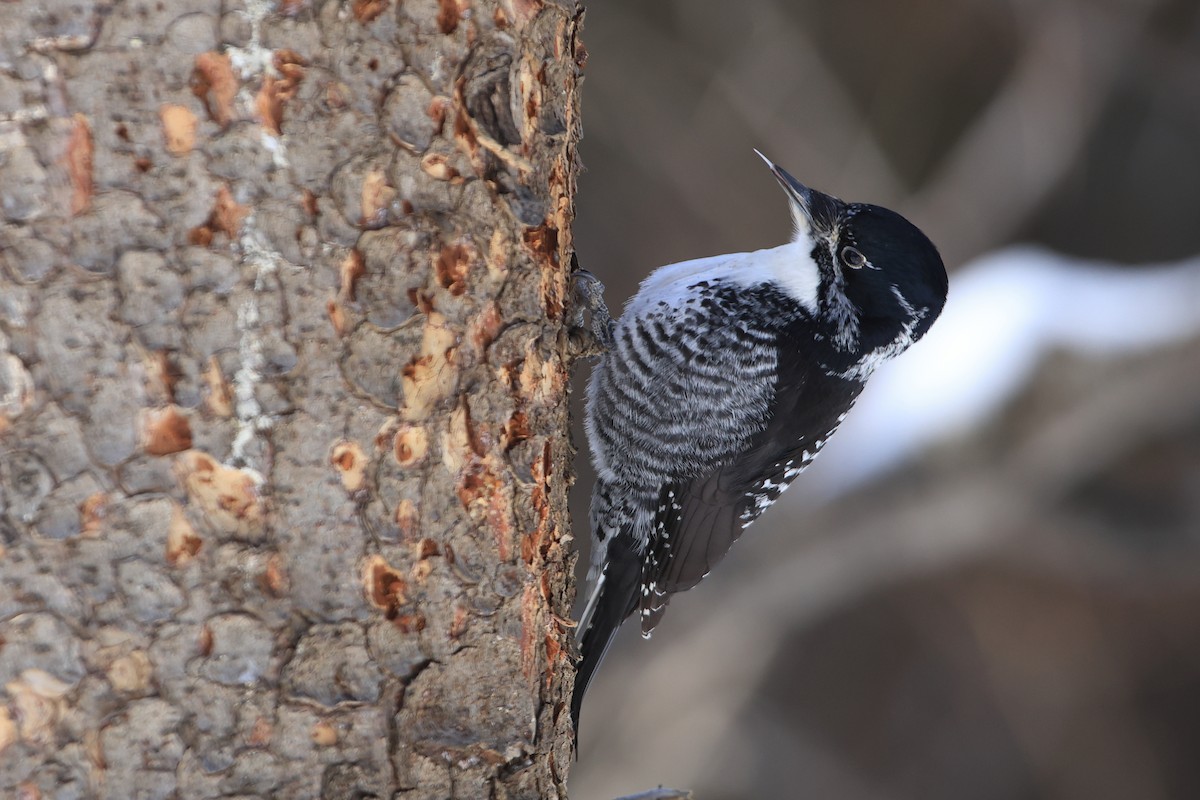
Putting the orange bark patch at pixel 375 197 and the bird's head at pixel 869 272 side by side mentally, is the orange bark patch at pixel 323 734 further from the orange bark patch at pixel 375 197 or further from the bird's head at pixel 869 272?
the bird's head at pixel 869 272

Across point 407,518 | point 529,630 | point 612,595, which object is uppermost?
point 407,518

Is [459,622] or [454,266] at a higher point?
[454,266]

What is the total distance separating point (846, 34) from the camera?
541 cm

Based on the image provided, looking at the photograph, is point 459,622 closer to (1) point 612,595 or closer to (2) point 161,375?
(2) point 161,375

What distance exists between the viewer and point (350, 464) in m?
1.42

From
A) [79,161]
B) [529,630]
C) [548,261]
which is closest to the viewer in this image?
[79,161]

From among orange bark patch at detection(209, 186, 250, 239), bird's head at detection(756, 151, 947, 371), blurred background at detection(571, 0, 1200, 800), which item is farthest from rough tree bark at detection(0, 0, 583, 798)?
blurred background at detection(571, 0, 1200, 800)

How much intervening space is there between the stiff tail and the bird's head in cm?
79

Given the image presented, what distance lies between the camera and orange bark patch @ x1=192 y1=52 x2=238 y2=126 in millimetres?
1292

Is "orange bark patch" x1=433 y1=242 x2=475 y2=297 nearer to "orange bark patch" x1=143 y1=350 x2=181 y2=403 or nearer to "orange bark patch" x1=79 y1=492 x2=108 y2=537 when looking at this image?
"orange bark patch" x1=143 y1=350 x2=181 y2=403

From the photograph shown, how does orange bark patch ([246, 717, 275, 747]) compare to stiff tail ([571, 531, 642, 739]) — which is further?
stiff tail ([571, 531, 642, 739])

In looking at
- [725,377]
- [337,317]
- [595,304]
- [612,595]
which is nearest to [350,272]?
[337,317]

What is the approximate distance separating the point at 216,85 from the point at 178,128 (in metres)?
0.07

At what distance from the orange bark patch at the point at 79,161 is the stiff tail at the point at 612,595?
174cm
